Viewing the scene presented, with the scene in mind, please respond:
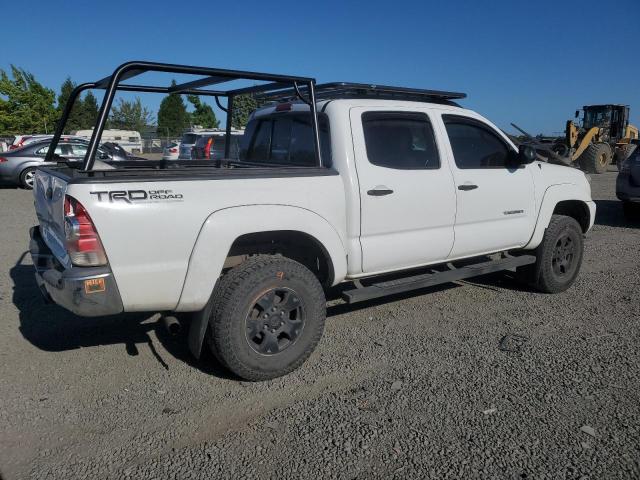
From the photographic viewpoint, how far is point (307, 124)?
4.45 m

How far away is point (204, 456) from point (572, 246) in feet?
15.0

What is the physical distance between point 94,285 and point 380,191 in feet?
6.93

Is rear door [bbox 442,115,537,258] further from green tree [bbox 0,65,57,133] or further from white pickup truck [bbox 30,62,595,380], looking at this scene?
green tree [bbox 0,65,57,133]

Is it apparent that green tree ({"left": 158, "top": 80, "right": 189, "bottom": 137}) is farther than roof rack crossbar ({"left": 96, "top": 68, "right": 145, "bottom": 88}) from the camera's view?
Yes

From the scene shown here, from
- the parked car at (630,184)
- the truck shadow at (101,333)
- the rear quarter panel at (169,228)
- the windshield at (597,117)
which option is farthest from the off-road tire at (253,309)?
the windshield at (597,117)

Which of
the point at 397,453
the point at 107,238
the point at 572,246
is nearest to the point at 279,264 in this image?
the point at 107,238

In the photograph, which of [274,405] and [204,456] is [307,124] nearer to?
[274,405]

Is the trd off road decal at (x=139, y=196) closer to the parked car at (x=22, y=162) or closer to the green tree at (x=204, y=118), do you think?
the parked car at (x=22, y=162)

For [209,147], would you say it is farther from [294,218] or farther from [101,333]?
[294,218]

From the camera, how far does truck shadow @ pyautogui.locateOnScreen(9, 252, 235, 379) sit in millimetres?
4191

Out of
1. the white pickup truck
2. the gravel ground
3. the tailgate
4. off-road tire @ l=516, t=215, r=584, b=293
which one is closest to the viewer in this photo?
the gravel ground

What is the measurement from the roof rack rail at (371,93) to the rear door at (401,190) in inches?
9.8

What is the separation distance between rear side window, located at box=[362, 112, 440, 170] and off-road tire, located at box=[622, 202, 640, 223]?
24.7 ft

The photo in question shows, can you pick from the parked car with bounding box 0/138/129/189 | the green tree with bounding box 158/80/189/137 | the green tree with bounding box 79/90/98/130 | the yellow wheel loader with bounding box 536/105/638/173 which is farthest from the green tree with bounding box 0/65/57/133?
the yellow wheel loader with bounding box 536/105/638/173
